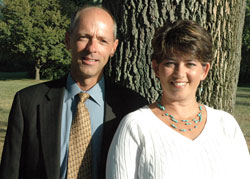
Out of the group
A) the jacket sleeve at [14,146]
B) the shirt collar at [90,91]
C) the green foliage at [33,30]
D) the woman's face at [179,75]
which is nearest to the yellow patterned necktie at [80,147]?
the shirt collar at [90,91]

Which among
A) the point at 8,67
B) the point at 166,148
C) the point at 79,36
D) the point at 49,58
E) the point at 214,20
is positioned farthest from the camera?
the point at 8,67

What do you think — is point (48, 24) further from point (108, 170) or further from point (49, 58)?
point (108, 170)

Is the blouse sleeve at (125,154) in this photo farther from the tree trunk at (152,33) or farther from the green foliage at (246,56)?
the green foliage at (246,56)

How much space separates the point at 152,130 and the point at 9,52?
111 ft

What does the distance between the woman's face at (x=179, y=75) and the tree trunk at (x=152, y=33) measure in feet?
2.81

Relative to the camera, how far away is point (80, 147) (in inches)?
92.7

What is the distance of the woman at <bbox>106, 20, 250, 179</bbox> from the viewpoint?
2.09m

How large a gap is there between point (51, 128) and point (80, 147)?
0.89 ft

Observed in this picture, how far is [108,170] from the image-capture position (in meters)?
2.13

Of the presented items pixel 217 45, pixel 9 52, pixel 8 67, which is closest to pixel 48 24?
pixel 9 52

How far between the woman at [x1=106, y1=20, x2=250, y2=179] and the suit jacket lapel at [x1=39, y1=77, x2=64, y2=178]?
45 cm

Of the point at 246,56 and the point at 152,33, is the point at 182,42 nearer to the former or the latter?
the point at 152,33

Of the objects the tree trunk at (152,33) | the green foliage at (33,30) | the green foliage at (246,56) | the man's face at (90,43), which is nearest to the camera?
the man's face at (90,43)

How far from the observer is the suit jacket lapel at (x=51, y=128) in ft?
7.61
